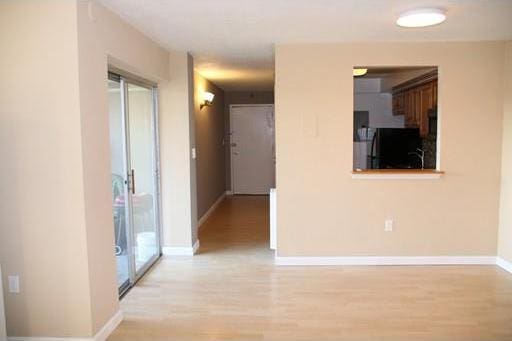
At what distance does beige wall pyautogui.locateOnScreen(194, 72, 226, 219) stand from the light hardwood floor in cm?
195

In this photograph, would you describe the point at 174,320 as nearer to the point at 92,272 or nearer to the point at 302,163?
the point at 92,272

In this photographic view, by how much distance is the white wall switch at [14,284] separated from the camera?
260cm

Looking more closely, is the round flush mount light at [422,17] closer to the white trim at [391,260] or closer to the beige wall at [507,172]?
the beige wall at [507,172]

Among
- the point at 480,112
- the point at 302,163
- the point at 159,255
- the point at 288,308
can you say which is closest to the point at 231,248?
the point at 159,255

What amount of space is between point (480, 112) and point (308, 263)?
7.70ft

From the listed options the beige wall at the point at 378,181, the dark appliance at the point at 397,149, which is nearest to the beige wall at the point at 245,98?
the dark appliance at the point at 397,149

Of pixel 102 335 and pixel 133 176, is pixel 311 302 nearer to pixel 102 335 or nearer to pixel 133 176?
pixel 102 335

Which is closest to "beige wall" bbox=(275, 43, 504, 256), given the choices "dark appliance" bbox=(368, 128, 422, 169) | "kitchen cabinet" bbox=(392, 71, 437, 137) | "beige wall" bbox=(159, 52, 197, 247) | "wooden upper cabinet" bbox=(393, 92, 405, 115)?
"dark appliance" bbox=(368, 128, 422, 169)

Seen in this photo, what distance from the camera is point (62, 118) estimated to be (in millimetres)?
2510

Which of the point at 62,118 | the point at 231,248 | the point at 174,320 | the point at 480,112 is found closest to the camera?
the point at 62,118

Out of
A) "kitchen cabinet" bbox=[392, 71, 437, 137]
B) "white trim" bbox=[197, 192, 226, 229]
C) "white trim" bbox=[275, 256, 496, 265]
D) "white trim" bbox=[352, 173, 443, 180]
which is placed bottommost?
"white trim" bbox=[275, 256, 496, 265]

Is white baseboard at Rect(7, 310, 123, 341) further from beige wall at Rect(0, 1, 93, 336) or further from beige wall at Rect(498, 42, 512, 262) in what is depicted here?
beige wall at Rect(498, 42, 512, 262)

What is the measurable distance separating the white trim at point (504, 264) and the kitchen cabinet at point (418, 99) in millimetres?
2080

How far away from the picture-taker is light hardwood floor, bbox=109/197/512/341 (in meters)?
2.89
